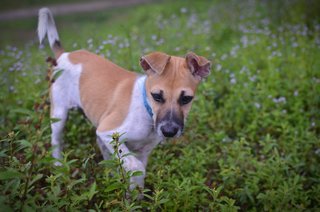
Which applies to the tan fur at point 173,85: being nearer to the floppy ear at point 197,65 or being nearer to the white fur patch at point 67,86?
the floppy ear at point 197,65

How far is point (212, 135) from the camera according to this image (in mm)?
4965

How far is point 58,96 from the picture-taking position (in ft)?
14.6

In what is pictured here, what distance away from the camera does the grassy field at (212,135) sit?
3.04m

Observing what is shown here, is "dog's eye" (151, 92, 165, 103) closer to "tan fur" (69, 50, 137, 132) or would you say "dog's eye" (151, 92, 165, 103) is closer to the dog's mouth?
the dog's mouth

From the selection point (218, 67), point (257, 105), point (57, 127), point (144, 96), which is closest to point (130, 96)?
point (144, 96)

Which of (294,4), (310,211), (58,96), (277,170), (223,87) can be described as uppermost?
(294,4)

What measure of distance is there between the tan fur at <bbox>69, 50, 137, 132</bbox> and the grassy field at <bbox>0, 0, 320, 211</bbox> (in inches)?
16.4

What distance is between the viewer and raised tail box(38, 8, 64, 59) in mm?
4551

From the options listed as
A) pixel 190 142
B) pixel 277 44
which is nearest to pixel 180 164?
pixel 190 142

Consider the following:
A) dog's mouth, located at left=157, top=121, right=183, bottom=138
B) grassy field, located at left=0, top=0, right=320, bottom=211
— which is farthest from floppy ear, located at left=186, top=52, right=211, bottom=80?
grassy field, located at left=0, top=0, right=320, bottom=211

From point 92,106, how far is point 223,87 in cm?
257

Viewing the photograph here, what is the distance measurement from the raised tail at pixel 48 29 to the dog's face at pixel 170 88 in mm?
1564

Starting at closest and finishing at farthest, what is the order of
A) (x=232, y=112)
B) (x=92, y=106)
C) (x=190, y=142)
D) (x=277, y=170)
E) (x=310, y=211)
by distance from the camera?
(x=310, y=211) < (x=277, y=170) < (x=92, y=106) < (x=190, y=142) < (x=232, y=112)

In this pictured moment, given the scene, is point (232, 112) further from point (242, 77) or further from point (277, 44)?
point (277, 44)
